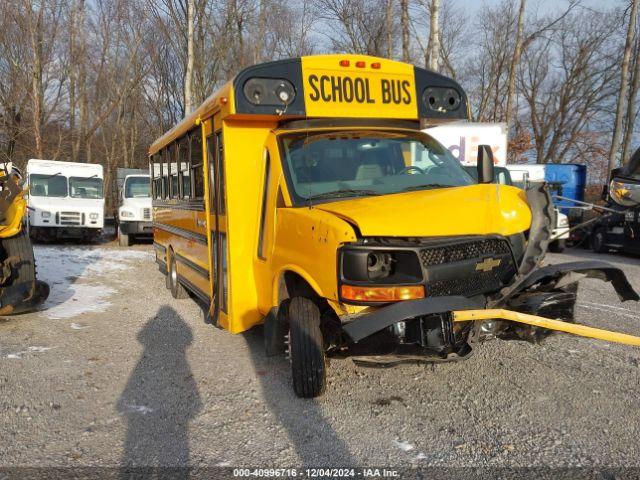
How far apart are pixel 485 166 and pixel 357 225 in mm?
1682

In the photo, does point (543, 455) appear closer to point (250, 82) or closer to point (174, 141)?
point (250, 82)

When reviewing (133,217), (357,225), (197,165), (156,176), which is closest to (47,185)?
(133,217)

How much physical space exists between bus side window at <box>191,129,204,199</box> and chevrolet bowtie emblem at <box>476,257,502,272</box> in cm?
345

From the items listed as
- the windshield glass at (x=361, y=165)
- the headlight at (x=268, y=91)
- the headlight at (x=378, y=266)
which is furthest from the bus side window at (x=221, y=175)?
the headlight at (x=378, y=266)

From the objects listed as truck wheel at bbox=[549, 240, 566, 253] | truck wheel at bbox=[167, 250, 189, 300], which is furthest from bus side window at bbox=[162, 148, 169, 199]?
truck wheel at bbox=[549, 240, 566, 253]

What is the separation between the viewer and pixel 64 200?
16.6 m

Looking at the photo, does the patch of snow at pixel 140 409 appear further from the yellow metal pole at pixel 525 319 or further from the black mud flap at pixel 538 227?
the black mud flap at pixel 538 227

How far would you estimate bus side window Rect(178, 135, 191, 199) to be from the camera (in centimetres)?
670

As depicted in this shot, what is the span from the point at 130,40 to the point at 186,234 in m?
26.4

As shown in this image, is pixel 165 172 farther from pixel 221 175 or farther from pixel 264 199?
pixel 264 199

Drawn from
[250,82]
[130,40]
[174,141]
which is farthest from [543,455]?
[130,40]

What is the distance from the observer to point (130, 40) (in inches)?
1155

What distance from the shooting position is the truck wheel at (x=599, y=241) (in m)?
14.6

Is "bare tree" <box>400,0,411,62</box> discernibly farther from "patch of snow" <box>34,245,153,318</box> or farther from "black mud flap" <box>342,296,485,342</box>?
"black mud flap" <box>342,296,485,342</box>
